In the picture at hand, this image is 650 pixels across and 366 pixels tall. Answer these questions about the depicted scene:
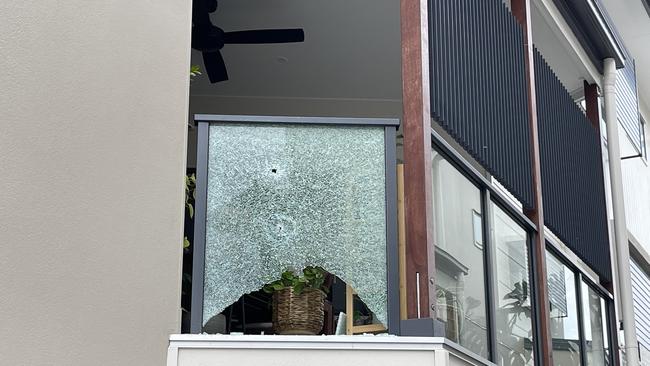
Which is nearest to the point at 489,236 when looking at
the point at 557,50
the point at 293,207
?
the point at 293,207

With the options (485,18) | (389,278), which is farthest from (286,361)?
(485,18)

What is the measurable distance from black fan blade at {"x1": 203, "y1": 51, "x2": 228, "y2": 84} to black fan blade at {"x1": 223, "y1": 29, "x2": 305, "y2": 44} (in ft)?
1.11

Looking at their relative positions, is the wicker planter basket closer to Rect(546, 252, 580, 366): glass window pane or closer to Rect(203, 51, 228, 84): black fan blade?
Rect(546, 252, 580, 366): glass window pane

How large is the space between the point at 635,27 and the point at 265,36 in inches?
211

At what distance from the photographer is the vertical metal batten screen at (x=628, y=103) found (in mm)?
10132

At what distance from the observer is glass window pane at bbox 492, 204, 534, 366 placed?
20.4 feet

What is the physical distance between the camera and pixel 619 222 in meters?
9.39

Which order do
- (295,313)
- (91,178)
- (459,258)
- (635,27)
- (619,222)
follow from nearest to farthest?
(91,178) < (295,313) < (459,258) < (619,222) < (635,27)

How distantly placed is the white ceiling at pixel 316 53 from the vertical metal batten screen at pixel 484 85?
8.45 feet

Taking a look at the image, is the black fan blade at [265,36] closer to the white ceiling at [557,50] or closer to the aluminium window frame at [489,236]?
the white ceiling at [557,50]

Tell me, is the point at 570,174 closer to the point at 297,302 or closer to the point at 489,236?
the point at 489,236

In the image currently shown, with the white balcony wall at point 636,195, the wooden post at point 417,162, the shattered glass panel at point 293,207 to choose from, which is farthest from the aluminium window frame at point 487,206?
the white balcony wall at point 636,195

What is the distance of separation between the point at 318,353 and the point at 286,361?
0.16 meters

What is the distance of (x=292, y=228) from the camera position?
5.19 meters
